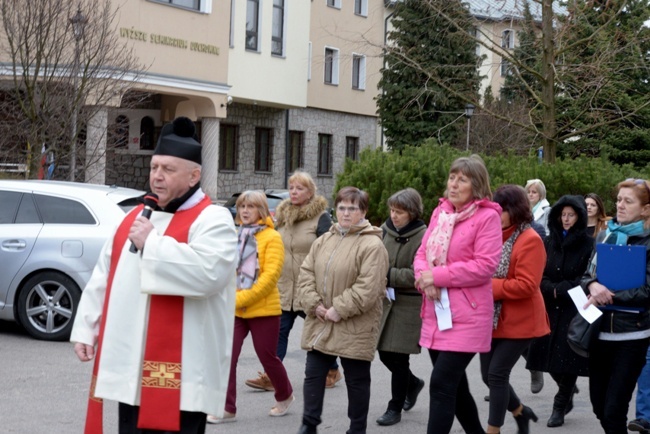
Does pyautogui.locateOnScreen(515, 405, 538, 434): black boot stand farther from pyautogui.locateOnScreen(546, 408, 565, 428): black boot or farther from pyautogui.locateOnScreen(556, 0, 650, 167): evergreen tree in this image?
pyautogui.locateOnScreen(556, 0, 650, 167): evergreen tree

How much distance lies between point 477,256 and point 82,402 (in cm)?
377

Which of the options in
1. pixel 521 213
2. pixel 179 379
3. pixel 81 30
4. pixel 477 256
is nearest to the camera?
pixel 179 379

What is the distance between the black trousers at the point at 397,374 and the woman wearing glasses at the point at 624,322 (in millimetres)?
1675

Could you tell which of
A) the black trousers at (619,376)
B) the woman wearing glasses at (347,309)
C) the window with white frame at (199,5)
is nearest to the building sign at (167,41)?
the window with white frame at (199,5)

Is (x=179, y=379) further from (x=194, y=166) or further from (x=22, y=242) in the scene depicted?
(x=22, y=242)

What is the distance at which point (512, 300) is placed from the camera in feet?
23.4

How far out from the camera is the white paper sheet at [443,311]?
6242mm

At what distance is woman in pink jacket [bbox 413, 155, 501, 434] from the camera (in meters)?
6.24

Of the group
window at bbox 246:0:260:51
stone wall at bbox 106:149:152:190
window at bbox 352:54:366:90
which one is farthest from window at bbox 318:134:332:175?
stone wall at bbox 106:149:152:190

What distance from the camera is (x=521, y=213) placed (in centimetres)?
716

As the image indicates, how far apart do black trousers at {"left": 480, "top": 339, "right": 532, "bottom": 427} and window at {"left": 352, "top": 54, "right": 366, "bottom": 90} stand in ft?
124

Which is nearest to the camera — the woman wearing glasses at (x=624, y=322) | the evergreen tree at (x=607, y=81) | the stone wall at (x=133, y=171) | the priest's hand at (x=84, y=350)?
the priest's hand at (x=84, y=350)

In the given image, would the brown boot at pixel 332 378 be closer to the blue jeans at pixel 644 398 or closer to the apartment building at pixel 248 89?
the blue jeans at pixel 644 398

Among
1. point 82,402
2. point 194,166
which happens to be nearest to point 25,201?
point 82,402
